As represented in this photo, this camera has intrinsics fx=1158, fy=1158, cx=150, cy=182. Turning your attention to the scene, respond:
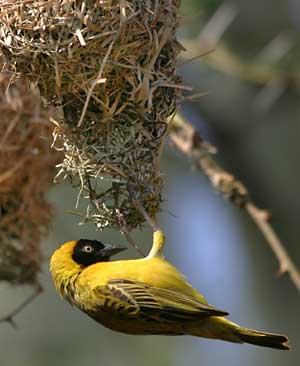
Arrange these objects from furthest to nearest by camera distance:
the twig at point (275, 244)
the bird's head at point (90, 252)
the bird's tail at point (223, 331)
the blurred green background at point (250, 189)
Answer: the blurred green background at point (250, 189)
the twig at point (275, 244)
the bird's head at point (90, 252)
the bird's tail at point (223, 331)

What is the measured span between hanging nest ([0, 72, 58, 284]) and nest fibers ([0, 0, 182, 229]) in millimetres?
1149

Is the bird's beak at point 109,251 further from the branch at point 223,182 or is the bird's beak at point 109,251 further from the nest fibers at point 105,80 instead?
the branch at point 223,182

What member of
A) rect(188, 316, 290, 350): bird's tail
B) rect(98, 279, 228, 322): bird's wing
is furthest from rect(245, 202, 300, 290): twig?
rect(98, 279, 228, 322): bird's wing

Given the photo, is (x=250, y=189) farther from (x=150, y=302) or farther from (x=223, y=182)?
(x=150, y=302)

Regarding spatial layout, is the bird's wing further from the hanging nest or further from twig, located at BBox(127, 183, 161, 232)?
the hanging nest

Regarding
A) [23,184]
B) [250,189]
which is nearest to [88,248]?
[23,184]

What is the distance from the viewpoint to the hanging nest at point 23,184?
4.67m

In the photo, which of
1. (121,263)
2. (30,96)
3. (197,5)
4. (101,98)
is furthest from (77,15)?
(197,5)

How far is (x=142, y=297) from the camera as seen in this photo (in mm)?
3717

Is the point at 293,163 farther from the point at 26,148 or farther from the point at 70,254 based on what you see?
the point at 70,254

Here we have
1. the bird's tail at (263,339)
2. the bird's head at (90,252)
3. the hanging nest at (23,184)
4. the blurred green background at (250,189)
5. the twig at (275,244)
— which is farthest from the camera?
the blurred green background at (250,189)

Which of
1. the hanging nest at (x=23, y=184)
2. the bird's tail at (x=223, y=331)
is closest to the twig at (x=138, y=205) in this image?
the bird's tail at (x=223, y=331)

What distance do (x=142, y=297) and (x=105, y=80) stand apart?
78 cm

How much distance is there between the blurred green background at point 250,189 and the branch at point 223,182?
1.23 meters
